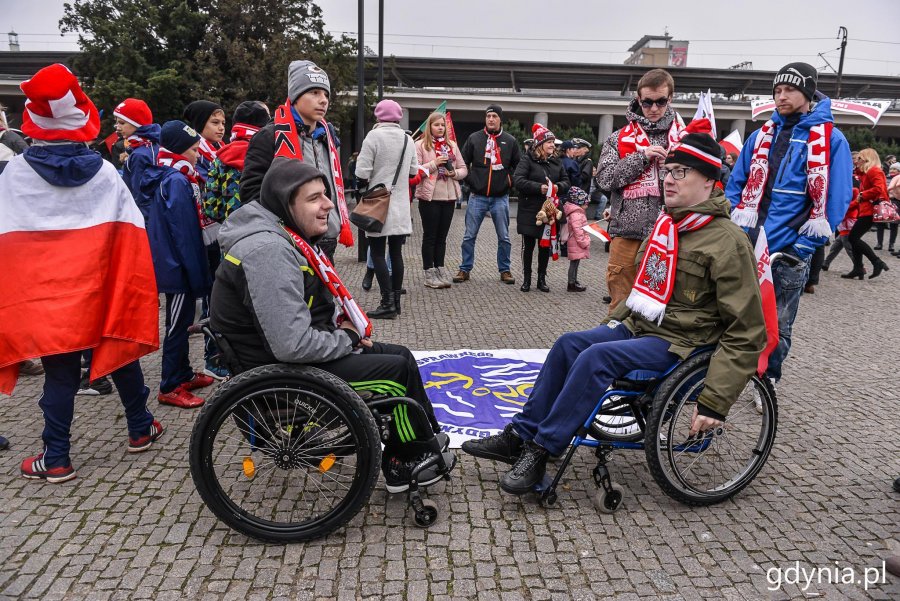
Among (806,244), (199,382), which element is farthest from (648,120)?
(199,382)

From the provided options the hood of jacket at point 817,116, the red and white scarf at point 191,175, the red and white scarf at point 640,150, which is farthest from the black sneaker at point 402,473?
the hood of jacket at point 817,116

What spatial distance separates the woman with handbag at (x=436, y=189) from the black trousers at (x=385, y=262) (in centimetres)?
101

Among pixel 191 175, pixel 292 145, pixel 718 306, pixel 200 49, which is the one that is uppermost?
pixel 200 49

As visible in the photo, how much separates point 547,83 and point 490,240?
32513mm

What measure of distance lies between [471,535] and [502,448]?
53 centimetres

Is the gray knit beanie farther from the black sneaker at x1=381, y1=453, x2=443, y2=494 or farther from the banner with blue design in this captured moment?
the black sneaker at x1=381, y1=453, x2=443, y2=494

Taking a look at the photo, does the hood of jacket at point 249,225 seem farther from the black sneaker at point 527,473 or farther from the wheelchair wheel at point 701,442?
the wheelchair wheel at point 701,442

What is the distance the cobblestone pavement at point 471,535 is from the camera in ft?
8.18

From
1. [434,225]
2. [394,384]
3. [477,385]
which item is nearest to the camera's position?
[394,384]

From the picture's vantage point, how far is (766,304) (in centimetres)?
315

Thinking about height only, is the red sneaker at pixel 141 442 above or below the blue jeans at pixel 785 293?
below

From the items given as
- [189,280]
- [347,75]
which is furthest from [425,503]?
[347,75]

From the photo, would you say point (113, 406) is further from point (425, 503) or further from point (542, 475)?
point (542, 475)

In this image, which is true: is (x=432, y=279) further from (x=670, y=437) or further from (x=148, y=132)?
(x=670, y=437)
